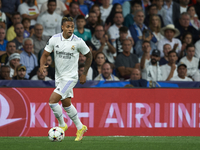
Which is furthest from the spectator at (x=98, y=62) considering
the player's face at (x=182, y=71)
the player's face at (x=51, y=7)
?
the player's face at (x=51, y=7)

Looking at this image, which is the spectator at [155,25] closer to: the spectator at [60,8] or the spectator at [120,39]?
the spectator at [120,39]

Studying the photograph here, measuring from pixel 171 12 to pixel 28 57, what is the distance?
584 cm

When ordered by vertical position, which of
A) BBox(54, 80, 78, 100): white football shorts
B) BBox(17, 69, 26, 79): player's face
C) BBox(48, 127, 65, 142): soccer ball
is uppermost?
BBox(17, 69, 26, 79): player's face

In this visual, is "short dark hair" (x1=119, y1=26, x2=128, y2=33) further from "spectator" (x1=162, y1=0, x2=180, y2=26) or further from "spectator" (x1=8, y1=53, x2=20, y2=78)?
"spectator" (x1=8, y1=53, x2=20, y2=78)

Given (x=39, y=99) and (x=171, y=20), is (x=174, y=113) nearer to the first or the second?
(x=39, y=99)

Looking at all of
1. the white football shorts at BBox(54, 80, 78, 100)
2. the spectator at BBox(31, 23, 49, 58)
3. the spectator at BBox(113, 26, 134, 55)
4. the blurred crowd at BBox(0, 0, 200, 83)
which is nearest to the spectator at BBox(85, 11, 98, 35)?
the blurred crowd at BBox(0, 0, 200, 83)

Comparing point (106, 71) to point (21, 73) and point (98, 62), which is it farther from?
point (21, 73)

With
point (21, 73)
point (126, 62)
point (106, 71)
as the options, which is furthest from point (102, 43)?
point (21, 73)

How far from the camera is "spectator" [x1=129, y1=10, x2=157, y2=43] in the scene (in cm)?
1211

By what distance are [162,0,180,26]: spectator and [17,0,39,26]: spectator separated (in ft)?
14.7

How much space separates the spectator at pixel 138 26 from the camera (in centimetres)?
1211

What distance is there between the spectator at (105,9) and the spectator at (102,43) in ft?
4.38

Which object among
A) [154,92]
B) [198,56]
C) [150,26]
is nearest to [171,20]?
[150,26]

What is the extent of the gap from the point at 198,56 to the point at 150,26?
198 centimetres
